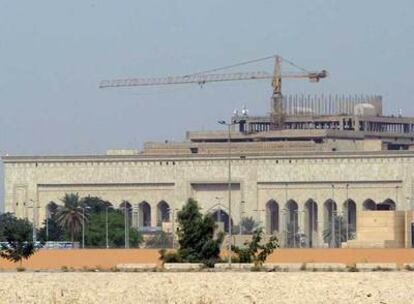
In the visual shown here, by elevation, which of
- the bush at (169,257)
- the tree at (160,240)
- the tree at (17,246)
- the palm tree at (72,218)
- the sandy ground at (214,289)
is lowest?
the sandy ground at (214,289)

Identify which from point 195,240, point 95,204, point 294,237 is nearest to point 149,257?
point 195,240

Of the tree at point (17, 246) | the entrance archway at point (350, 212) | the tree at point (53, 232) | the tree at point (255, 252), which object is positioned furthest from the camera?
the entrance archway at point (350, 212)

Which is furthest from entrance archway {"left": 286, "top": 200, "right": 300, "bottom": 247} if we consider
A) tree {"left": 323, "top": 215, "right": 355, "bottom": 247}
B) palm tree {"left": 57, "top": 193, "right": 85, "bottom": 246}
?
palm tree {"left": 57, "top": 193, "right": 85, "bottom": 246}

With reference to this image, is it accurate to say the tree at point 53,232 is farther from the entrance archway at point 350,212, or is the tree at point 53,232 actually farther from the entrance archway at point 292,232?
the entrance archway at point 350,212

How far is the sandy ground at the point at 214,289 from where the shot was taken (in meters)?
51.7

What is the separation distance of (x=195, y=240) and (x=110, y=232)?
216ft

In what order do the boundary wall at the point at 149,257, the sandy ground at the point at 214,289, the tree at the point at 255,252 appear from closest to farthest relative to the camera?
the sandy ground at the point at 214,289, the tree at the point at 255,252, the boundary wall at the point at 149,257

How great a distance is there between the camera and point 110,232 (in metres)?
158

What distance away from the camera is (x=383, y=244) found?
127m

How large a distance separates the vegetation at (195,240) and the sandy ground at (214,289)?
95.8 feet

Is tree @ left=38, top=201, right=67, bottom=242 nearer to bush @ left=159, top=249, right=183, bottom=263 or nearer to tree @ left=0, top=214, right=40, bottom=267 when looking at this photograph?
tree @ left=0, top=214, right=40, bottom=267

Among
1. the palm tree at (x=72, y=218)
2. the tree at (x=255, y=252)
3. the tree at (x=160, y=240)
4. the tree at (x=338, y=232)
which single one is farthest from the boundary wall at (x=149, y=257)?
the tree at (x=338, y=232)

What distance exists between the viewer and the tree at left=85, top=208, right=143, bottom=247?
154 meters

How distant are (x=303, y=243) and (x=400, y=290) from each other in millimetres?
133527
